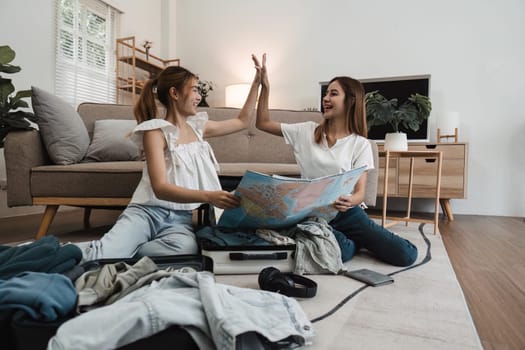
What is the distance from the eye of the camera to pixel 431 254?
4.81 feet

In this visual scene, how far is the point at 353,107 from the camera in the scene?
4.56ft

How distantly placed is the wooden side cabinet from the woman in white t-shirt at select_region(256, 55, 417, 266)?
142 centimetres

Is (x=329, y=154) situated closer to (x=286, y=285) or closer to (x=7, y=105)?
(x=286, y=285)

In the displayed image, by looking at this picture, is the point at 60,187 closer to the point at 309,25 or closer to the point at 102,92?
the point at 102,92

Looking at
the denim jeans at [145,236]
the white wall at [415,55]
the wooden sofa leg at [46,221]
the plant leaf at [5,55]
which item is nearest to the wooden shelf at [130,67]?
the white wall at [415,55]

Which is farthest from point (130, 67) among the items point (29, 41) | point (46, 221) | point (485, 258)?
point (485, 258)

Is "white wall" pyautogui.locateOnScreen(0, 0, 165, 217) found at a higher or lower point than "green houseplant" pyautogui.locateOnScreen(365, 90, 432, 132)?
higher

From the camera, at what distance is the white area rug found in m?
0.71

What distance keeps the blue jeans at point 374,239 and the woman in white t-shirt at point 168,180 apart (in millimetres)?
523

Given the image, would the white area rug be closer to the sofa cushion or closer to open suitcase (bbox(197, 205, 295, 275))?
open suitcase (bbox(197, 205, 295, 275))

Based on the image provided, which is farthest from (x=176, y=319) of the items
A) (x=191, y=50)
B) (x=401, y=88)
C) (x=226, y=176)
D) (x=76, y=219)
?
(x=191, y=50)

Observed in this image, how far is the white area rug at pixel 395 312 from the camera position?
713 millimetres

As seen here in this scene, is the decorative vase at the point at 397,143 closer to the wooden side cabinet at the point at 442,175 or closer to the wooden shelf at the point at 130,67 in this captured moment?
the wooden side cabinet at the point at 442,175

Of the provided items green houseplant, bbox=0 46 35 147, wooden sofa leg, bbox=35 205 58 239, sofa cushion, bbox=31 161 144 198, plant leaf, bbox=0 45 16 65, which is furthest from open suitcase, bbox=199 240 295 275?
plant leaf, bbox=0 45 16 65
